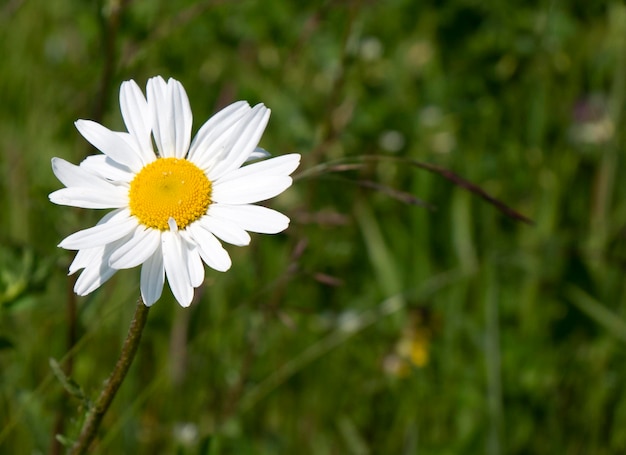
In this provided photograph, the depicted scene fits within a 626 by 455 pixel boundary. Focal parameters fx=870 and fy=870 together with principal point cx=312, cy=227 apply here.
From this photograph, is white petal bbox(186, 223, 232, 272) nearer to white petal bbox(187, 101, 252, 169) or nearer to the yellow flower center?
the yellow flower center

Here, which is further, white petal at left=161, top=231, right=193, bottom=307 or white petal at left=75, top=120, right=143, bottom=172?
white petal at left=75, top=120, right=143, bottom=172

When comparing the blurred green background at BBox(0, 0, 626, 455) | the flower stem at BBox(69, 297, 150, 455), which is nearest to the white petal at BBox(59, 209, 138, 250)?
the flower stem at BBox(69, 297, 150, 455)

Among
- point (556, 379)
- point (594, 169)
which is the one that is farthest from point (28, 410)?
point (594, 169)

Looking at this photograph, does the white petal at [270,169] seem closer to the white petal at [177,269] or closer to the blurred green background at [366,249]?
the white petal at [177,269]

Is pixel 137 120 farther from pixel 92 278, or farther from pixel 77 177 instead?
pixel 92 278

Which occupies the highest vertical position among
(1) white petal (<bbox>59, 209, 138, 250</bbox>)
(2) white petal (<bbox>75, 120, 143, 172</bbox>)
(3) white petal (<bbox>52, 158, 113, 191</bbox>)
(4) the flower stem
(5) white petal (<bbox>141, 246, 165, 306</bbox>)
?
(2) white petal (<bbox>75, 120, 143, 172</bbox>)

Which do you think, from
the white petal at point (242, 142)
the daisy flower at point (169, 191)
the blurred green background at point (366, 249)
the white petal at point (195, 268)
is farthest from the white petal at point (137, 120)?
the blurred green background at point (366, 249)

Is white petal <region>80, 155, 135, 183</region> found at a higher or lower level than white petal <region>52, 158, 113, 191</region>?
higher

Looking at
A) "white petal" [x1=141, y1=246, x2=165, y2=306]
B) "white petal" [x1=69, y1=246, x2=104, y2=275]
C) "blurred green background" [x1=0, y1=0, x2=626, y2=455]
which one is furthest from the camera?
"blurred green background" [x1=0, y1=0, x2=626, y2=455]
